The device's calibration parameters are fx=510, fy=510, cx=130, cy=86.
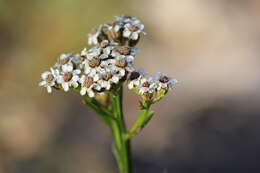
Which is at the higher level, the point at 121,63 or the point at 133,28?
the point at 133,28

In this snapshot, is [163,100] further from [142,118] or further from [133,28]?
[142,118]

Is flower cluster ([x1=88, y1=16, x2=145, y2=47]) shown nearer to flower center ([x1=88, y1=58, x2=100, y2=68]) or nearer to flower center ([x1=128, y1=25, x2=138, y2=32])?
flower center ([x1=128, y1=25, x2=138, y2=32])

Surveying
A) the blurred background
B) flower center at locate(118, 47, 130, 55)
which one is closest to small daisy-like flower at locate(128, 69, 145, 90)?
flower center at locate(118, 47, 130, 55)

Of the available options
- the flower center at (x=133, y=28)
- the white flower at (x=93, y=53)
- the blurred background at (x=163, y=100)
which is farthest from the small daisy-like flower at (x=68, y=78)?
the blurred background at (x=163, y=100)

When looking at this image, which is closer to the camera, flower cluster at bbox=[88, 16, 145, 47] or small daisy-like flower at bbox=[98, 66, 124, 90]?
small daisy-like flower at bbox=[98, 66, 124, 90]

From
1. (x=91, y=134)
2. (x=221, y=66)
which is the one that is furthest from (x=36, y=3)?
(x=221, y=66)

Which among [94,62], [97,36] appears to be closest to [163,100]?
[97,36]

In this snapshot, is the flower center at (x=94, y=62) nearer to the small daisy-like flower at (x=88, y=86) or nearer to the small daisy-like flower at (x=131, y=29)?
the small daisy-like flower at (x=88, y=86)
